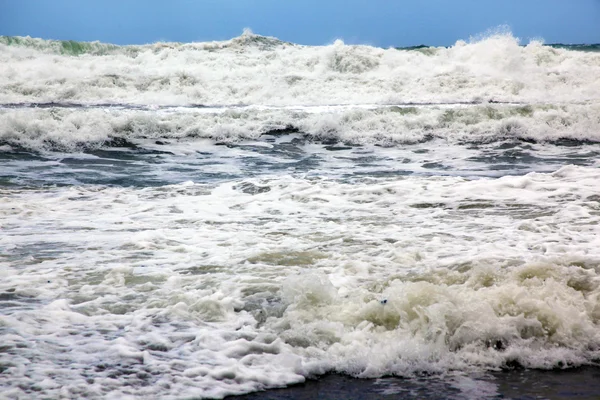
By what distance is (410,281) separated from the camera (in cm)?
374

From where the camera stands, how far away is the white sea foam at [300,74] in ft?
57.3

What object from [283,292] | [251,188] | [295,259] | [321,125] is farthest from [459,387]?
[321,125]

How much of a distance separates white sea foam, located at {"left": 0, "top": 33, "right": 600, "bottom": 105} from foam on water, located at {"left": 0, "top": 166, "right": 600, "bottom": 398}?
11908 mm

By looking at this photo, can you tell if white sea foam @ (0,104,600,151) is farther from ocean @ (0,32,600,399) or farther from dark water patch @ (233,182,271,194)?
dark water patch @ (233,182,271,194)

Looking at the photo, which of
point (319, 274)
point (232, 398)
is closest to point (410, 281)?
point (319, 274)

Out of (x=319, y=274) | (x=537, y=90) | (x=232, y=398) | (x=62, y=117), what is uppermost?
(x=537, y=90)

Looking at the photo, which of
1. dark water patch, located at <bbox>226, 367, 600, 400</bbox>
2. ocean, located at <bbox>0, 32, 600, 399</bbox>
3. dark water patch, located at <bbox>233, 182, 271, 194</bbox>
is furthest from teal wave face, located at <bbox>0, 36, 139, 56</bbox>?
dark water patch, located at <bbox>226, 367, 600, 400</bbox>

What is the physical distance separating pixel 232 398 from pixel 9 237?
3125 mm

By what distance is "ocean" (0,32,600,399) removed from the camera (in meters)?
2.75

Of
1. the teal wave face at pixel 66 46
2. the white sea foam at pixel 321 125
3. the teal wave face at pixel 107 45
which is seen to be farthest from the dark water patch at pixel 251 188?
the teal wave face at pixel 66 46

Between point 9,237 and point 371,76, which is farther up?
point 371,76

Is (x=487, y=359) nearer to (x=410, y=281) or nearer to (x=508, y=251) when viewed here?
(x=410, y=281)

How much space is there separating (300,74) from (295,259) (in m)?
16.1

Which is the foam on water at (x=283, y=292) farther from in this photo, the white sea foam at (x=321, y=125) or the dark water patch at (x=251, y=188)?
the white sea foam at (x=321, y=125)
